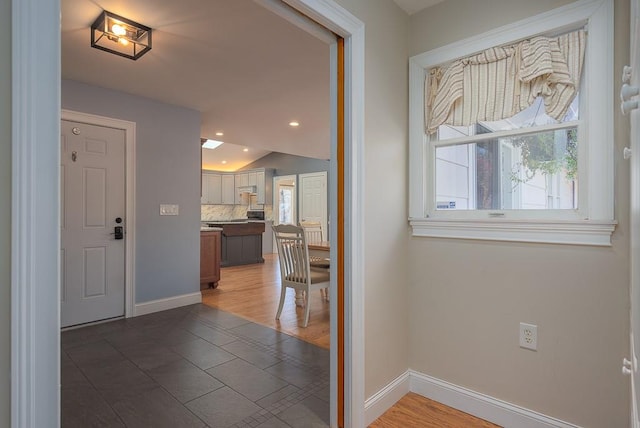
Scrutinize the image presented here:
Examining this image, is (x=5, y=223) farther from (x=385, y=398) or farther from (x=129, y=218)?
(x=129, y=218)

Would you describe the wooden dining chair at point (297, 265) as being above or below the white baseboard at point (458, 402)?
above

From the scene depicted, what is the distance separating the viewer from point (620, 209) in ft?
4.92

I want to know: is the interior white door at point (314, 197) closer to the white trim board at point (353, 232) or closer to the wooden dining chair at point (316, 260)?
the wooden dining chair at point (316, 260)

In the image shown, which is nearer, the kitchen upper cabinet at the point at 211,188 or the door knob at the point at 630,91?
the door knob at the point at 630,91

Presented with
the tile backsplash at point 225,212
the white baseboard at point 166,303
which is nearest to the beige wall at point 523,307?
the white baseboard at point 166,303

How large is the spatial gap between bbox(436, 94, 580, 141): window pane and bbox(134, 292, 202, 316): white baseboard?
344cm

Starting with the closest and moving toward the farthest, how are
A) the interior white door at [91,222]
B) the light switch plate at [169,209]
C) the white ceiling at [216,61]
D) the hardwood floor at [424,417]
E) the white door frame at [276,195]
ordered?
the hardwood floor at [424,417]
the white ceiling at [216,61]
the interior white door at [91,222]
the light switch plate at [169,209]
the white door frame at [276,195]

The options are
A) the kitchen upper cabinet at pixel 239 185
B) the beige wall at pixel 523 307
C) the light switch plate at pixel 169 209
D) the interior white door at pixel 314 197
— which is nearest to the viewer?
the beige wall at pixel 523 307

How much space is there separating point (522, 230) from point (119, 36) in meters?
2.80

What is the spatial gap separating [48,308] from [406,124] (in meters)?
1.97

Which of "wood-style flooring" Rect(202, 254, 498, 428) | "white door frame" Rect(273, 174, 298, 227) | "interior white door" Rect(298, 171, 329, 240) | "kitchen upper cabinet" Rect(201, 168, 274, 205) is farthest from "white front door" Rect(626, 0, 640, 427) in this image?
"kitchen upper cabinet" Rect(201, 168, 274, 205)

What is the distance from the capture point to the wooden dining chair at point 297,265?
131 inches

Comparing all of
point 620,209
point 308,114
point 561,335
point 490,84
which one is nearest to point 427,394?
point 561,335

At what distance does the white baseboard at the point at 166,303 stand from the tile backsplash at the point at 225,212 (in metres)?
5.65
